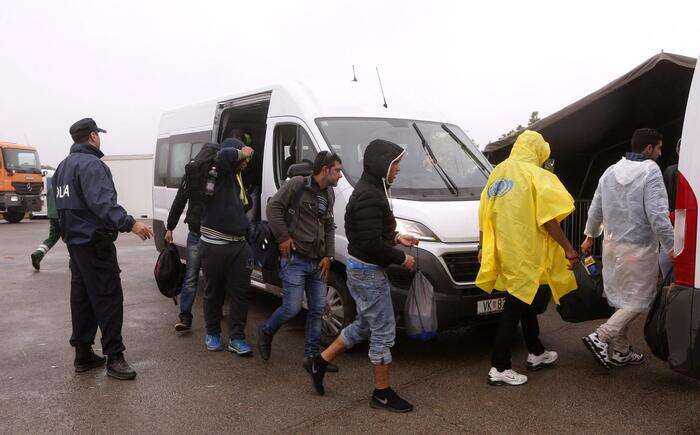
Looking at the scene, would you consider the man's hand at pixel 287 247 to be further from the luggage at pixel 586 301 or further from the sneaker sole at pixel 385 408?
the luggage at pixel 586 301

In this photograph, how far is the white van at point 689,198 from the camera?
3057mm

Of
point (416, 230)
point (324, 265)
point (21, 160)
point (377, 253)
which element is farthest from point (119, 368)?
point (21, 160)

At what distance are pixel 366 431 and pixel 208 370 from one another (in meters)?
1.68

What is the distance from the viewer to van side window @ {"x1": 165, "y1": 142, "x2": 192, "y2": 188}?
25.2 feet

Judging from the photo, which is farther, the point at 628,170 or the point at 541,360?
the point at 541,360

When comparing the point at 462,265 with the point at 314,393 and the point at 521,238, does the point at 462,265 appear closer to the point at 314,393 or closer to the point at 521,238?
the point at 521,238

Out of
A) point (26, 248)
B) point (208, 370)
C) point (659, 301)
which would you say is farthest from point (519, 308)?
point (26, 248)

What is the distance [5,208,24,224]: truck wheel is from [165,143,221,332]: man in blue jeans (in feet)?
61.7

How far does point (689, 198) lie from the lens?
10.2 ft

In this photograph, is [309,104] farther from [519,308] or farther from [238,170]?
[519,308]

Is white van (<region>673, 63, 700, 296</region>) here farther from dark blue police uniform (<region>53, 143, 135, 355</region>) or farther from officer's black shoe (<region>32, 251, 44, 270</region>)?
officer's black shoe (<region>32, 251, 44, 270</region>)

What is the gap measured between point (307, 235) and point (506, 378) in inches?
69.6

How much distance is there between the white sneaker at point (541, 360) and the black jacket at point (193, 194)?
9.51 feet

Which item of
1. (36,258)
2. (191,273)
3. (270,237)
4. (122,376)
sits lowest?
(36,258)
